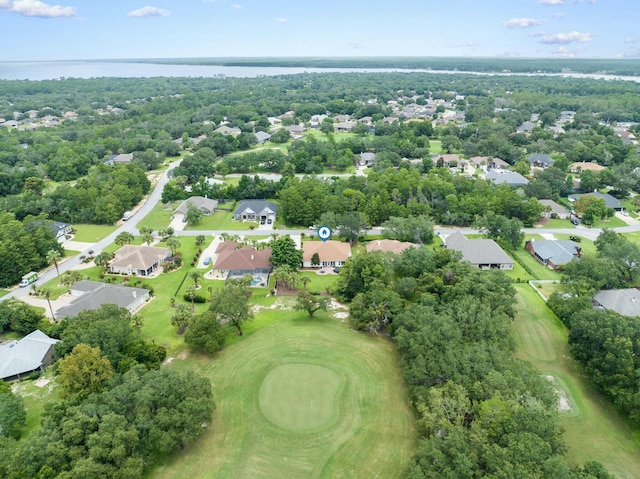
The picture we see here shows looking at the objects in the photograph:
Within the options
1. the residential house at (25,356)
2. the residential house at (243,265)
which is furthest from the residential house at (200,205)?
the residential house at (25,356)

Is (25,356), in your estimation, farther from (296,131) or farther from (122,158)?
(296,131)

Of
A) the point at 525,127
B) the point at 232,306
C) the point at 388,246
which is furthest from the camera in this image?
the point at 525,127

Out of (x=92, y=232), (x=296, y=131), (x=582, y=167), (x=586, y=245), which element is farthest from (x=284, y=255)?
(x=296, y=131)

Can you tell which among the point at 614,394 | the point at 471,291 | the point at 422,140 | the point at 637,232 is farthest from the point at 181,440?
the point at 422,140

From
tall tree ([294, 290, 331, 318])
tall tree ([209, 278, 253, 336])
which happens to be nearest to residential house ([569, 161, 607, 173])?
tall tree ([294, 290, 331, 318])

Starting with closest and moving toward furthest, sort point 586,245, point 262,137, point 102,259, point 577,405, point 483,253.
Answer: point 577,405 < point 102,259 < point 483,253 < point 586,245 < point 262,137

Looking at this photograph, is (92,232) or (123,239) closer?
(123,239)

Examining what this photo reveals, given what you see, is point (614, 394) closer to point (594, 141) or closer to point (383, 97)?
point (594, 141)
